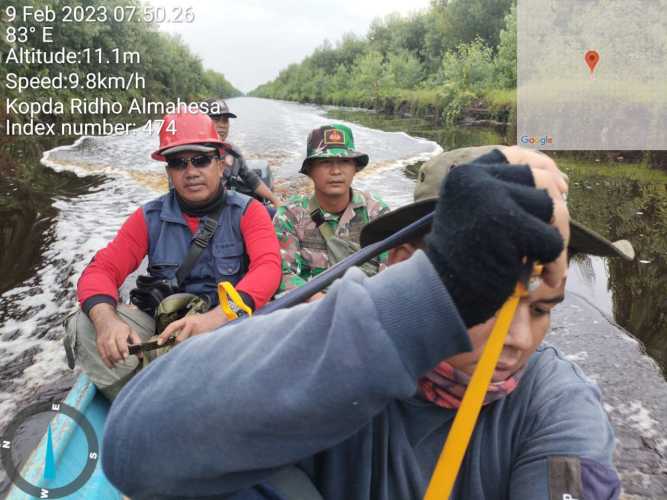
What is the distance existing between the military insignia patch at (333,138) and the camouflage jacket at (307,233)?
0.39 m

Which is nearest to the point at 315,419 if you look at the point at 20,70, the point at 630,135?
the point at 630,135

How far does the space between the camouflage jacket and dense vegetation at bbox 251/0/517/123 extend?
19490 mm

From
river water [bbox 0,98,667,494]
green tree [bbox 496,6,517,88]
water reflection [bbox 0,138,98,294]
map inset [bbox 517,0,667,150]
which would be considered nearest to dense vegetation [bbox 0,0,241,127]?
river water [bbox 0,98,667,494]

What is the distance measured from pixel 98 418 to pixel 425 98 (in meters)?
30.5

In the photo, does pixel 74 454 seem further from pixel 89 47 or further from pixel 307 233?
pixel 89 47

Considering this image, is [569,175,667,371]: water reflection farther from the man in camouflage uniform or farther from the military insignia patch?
the military insignia patch

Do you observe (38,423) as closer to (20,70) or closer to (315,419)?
(315,419)

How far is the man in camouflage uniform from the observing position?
11.4ft

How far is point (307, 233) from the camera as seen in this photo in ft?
11.6

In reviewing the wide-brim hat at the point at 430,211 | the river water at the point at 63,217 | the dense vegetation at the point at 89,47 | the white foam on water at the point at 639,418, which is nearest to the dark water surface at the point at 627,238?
the white foam on water at the point at 639,418

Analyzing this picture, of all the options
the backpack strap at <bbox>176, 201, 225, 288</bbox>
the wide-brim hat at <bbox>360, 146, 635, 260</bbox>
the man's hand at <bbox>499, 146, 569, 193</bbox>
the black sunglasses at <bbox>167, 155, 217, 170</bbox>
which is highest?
the black sunglasses at <bbox>167, 155, 217, 170</bbox>

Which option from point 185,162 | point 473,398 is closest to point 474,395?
point 473,398

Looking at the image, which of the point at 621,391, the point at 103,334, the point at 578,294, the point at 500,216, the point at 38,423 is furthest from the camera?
the point at 578,294

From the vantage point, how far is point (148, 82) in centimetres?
3997
